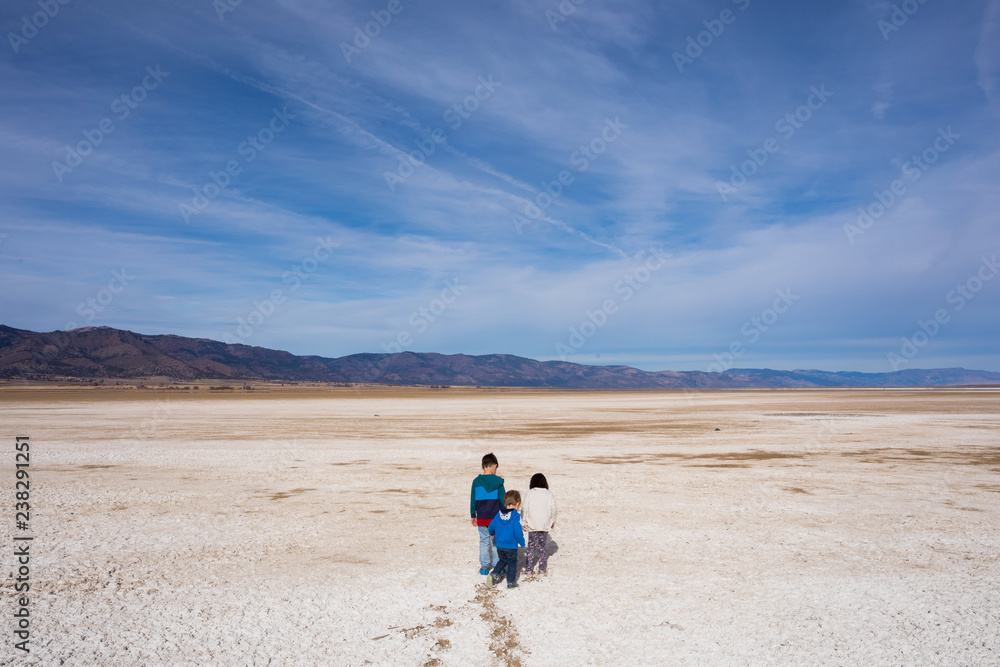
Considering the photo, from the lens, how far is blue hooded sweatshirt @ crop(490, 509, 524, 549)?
6875mm

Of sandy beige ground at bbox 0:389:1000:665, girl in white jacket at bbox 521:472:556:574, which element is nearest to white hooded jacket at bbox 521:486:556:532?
girl in white jacket at bbox 521:472:556:574

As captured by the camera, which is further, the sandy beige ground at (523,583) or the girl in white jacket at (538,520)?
the girl in white jacket at (538,520)

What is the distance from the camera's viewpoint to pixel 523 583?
709 centimetres

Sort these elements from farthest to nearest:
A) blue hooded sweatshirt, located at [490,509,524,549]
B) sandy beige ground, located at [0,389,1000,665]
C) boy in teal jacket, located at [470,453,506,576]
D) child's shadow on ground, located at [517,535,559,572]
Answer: child's shadow on ground, located at [517,535,559,572]
boy in teal jacket, located at [470,453,506,576]
blue hooded sweatshirt, located at [490,509,524,549]
sandy beige ground, located at [0,389,1000,665]

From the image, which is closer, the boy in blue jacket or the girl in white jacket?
the boy in blue jacket

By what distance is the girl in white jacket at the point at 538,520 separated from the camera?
23.7 feet

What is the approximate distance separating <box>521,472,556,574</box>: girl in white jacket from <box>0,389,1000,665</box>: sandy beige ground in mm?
291

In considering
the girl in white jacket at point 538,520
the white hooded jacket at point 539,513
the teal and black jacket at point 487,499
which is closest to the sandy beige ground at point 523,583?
the girl in white jacket at point 538,520

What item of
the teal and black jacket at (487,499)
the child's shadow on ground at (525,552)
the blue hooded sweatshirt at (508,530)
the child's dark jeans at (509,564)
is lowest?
the child's shadow on ground at (525,552)

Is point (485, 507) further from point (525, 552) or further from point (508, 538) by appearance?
point (525, 552)

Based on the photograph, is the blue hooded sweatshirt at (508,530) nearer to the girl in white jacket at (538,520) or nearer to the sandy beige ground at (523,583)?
the girl in white jacket at (538,520)

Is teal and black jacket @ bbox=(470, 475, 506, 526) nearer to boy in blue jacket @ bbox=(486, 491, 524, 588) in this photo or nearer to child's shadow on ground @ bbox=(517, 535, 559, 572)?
boy in blue jacket @ bbox=(486, 491, 524, 588)

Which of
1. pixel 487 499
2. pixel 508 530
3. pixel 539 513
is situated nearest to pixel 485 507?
pixel 487 499

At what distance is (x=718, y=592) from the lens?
669 centimetres
